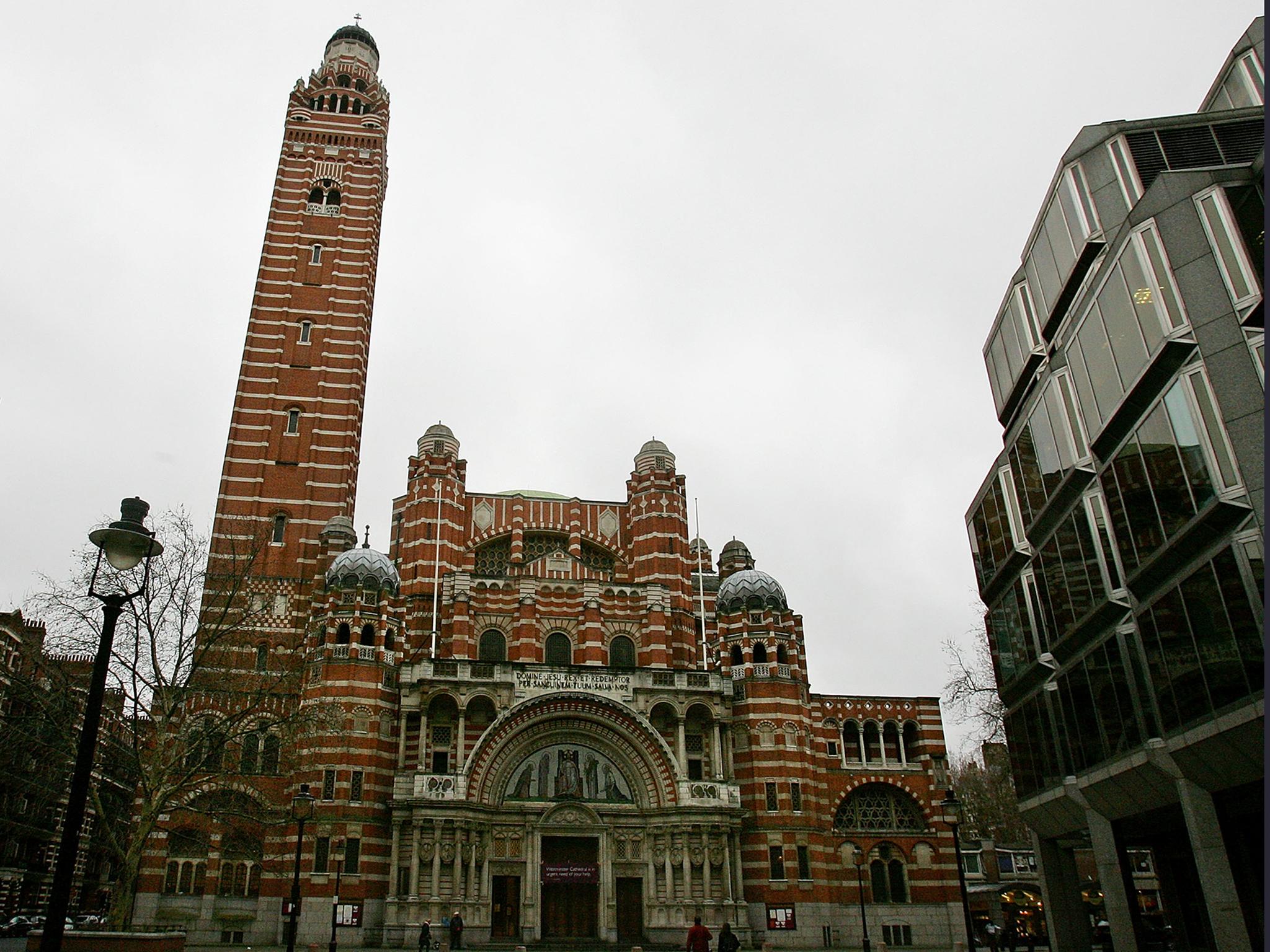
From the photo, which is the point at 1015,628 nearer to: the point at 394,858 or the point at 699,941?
the point at 699,941

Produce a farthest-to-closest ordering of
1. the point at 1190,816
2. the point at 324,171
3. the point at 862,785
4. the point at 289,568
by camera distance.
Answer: the point at 324,171 → the point at 289,568 → the point at 862,785 → the point at 1190,816

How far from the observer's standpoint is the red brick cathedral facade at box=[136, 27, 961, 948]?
39.4 meters

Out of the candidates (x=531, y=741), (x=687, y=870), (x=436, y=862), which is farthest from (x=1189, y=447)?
(x=436, y=862)

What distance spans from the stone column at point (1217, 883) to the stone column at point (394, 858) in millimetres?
28999

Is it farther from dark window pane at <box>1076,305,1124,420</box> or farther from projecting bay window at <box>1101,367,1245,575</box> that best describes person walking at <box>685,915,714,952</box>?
dark window pane at <box>1076,305,1124,420</box>

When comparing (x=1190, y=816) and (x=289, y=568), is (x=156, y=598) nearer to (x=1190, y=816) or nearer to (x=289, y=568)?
(x=289, y=568)

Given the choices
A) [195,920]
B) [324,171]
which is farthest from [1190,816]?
[324,171]

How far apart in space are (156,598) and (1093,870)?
62.4 metres

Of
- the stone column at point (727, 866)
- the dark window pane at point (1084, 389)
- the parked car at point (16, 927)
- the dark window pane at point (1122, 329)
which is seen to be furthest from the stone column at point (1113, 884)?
the parked car at point (16, 927)

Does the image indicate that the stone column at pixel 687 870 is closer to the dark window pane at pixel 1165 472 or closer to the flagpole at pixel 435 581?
the flagpole at pixel 435 581

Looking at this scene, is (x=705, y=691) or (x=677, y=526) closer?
(x=705, y=691)

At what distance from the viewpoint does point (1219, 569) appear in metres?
20.0

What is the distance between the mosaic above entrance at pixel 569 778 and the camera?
138ft

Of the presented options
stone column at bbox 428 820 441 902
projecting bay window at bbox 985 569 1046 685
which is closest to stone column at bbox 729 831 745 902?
stone column at bbox 428 820 441 902
